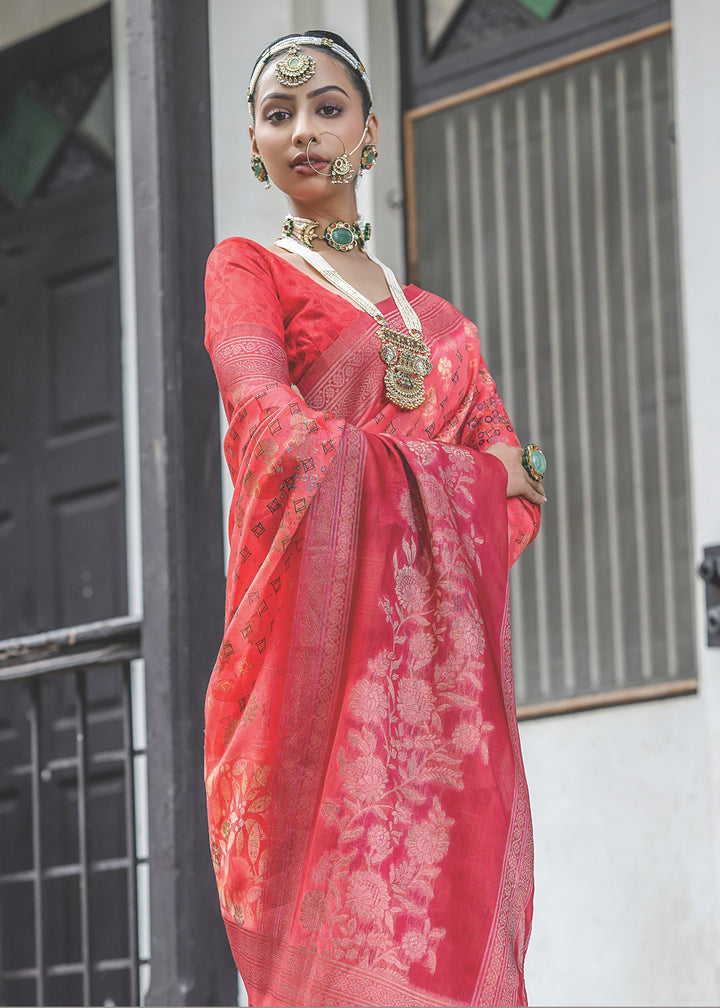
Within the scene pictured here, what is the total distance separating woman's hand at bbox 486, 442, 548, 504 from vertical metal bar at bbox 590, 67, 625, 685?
79.4 inches

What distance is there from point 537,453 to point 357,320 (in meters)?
0.33

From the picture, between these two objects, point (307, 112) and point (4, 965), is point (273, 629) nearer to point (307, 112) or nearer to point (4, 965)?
point (307, 112)

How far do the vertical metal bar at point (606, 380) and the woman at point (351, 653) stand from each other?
2.05 metres

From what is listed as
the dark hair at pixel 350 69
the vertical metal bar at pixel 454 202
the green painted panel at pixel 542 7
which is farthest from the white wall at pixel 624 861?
the dark hair at pixel 350 69

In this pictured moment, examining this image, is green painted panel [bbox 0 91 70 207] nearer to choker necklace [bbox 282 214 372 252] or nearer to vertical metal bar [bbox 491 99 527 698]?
vertical metal bar [bbox 491 99 527 698]

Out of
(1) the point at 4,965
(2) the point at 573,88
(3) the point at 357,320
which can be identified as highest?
(2) the point at 573,88

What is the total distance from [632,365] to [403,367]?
217cm

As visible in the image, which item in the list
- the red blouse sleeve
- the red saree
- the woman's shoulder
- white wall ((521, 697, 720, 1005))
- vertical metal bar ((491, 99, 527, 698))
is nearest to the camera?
the red saree

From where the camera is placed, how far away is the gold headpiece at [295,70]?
245 centimetres

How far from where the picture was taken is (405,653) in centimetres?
227

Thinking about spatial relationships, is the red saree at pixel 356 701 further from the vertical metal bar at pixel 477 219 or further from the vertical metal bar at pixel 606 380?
the vertical metal bar at pixel 477 219

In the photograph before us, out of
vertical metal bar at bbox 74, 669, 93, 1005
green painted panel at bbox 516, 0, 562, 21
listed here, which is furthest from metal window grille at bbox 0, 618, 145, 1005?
green painted panel at bbox 516, 0, 562, 21

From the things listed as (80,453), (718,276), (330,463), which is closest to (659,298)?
(718,276)

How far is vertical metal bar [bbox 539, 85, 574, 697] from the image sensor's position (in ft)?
14.9
